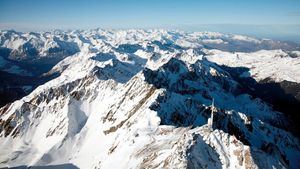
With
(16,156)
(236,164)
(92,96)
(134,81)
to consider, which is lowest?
(16,156)

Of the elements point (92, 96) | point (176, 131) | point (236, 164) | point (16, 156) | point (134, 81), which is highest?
point (236, 164)

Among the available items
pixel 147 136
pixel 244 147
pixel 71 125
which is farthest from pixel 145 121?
pixel 71 125

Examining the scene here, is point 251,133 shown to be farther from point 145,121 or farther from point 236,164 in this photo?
point 236,164

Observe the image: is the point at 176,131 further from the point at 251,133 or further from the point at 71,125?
the point at 71,125

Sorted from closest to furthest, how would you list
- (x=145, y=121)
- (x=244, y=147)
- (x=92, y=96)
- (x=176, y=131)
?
(x=244, y=147) → (x=176, y=131) → (x=145, y=121) → (x=92, y=96)

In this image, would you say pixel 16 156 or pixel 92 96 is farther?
pixel 92 96

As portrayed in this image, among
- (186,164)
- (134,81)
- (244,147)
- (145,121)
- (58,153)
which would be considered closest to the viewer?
(186,164)

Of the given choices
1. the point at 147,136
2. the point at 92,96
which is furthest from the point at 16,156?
the point at 147,136

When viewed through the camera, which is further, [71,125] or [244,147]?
[71,125]

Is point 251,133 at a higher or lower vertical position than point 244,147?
lower
